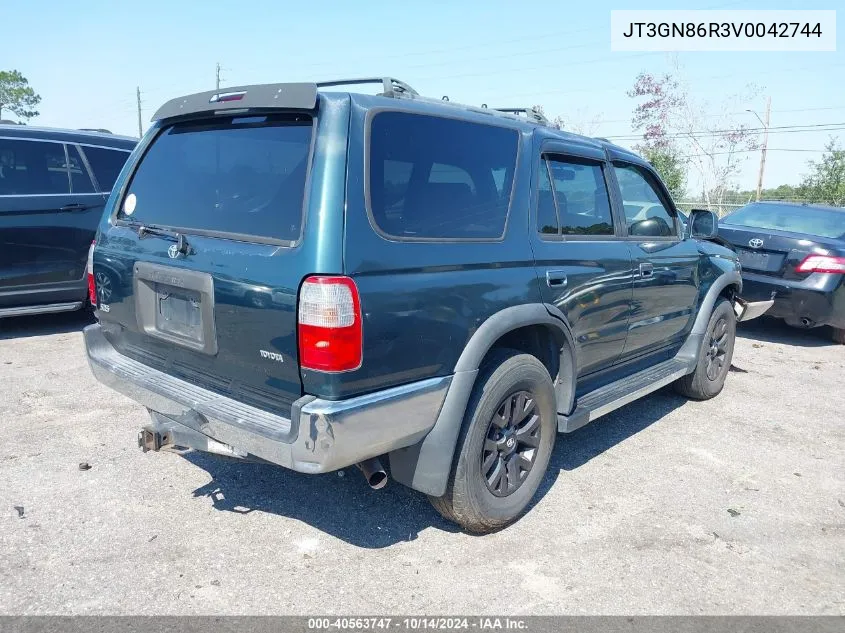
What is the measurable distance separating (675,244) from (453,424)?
2.63 m

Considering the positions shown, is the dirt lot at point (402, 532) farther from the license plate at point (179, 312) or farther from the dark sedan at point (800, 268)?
the dark sedan at point (800, 268)

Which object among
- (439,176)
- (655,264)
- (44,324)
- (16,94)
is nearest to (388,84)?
(439,176)

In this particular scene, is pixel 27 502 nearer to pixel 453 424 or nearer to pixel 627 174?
pixel 453 424

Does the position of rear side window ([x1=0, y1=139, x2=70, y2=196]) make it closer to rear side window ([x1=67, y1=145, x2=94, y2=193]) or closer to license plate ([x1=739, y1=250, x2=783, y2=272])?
rear side window ([x1=67, y1=145, x2=94, y2=193])

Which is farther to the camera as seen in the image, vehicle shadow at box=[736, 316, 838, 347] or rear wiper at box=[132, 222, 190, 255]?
vehicle shadow at box=[736, 316, 838, 347]

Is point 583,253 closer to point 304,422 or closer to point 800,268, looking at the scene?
point 304,422

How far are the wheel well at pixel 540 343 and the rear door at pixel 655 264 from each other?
83cm

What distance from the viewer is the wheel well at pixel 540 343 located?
331 centimetres

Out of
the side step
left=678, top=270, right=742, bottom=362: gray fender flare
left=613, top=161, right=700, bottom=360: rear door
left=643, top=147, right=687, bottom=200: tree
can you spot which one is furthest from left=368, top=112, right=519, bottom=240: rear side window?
left=643, top=147, right=687, bottom=200: tree

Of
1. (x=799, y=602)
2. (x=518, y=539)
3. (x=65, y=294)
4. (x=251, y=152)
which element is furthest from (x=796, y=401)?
(x=65, y=294)

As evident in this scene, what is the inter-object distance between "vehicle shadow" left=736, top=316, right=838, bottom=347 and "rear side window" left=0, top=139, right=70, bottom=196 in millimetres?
7704

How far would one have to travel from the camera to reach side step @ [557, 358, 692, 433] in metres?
3.55

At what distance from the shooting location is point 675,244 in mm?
4625

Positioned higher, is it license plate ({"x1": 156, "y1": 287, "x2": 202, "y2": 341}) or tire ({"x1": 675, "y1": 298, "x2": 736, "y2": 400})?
license plate ({"x1": 156, "y1": 287, "x2": 202, "y2": 341})
